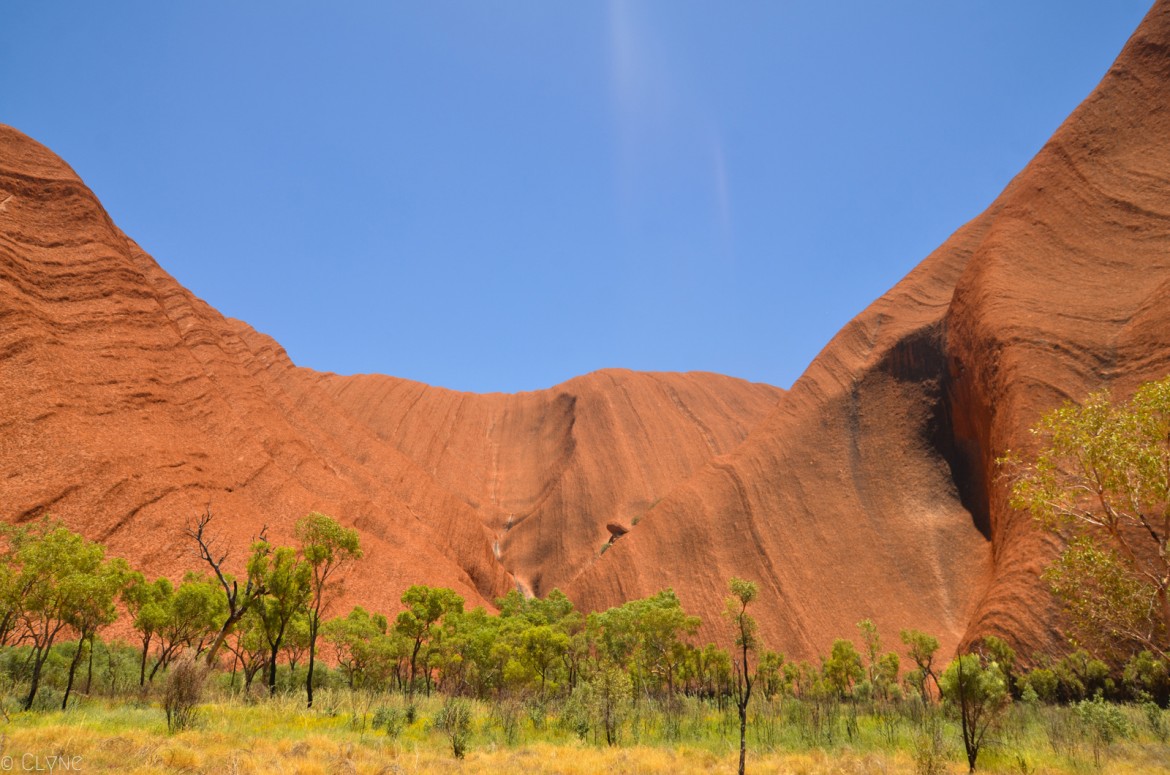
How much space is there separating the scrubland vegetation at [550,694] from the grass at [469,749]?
91 millimetres

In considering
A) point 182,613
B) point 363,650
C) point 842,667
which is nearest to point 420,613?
point 363,650

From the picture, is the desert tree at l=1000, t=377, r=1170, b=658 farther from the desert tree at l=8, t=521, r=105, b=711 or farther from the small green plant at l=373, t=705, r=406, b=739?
the desert tree at l=8, t=521, r=105, b=711

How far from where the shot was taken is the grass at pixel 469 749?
33.8 feet

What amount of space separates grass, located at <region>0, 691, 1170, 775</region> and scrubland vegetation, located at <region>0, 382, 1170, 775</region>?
9cm

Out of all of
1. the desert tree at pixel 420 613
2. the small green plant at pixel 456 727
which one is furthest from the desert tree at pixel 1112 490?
the desert tree at pixel 420 613

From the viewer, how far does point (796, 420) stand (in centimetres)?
5925

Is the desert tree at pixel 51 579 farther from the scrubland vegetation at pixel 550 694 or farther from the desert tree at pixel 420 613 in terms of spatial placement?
the desert tree at pixel 420 613

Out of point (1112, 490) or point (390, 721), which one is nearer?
point (1112, 490)

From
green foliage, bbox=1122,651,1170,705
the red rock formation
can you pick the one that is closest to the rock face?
the red rock formation

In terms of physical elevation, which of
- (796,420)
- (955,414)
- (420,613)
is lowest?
(420,613)

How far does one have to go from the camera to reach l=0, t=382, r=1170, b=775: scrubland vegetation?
11820mm

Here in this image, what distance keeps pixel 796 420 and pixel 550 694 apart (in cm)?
3916

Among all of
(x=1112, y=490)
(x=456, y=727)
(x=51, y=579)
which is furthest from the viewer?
(x=51, y=579)

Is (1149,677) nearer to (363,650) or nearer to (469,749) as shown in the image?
(469,749)
